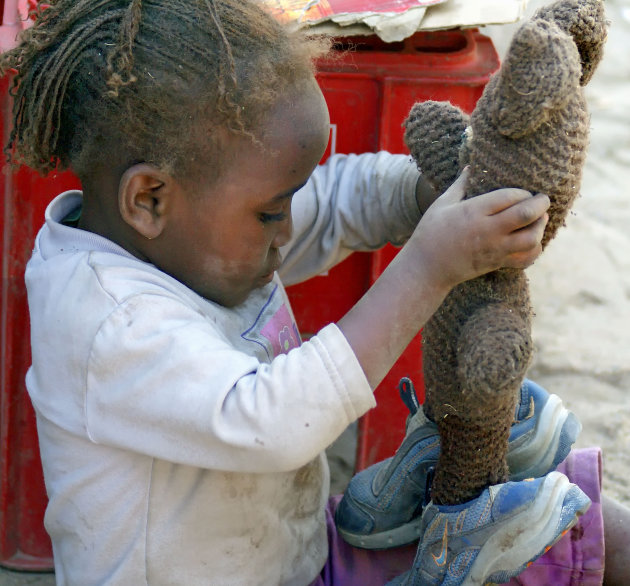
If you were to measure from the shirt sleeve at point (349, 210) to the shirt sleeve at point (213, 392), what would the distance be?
436 mm

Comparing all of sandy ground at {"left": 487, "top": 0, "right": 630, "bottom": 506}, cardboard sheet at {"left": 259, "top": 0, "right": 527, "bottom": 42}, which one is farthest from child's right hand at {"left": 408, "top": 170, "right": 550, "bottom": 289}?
sandy ground at {"left": 487, "top": 0, "right": 630, "bottom": 506}

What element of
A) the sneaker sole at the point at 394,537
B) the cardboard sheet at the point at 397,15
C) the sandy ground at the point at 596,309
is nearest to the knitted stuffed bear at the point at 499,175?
the sneaker sole at the point at 394,537

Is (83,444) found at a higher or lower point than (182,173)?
lower

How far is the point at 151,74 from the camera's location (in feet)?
3.69

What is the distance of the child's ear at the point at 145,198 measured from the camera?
3.79 feet

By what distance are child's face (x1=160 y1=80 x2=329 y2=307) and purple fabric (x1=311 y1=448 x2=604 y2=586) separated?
1.54 ft

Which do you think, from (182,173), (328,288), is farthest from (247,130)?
(328,288)

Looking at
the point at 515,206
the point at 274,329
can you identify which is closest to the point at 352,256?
the point at 274,329

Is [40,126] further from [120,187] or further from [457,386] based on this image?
[457,386]

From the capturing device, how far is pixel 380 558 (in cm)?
140

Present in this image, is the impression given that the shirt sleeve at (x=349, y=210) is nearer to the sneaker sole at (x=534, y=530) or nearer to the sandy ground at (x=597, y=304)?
the sneaker sole at (x=534, y=530)

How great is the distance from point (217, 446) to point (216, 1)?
21.9 inches

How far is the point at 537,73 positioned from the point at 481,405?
0.37 m

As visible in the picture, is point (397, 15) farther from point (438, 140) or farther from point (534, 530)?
point (534, 530)
